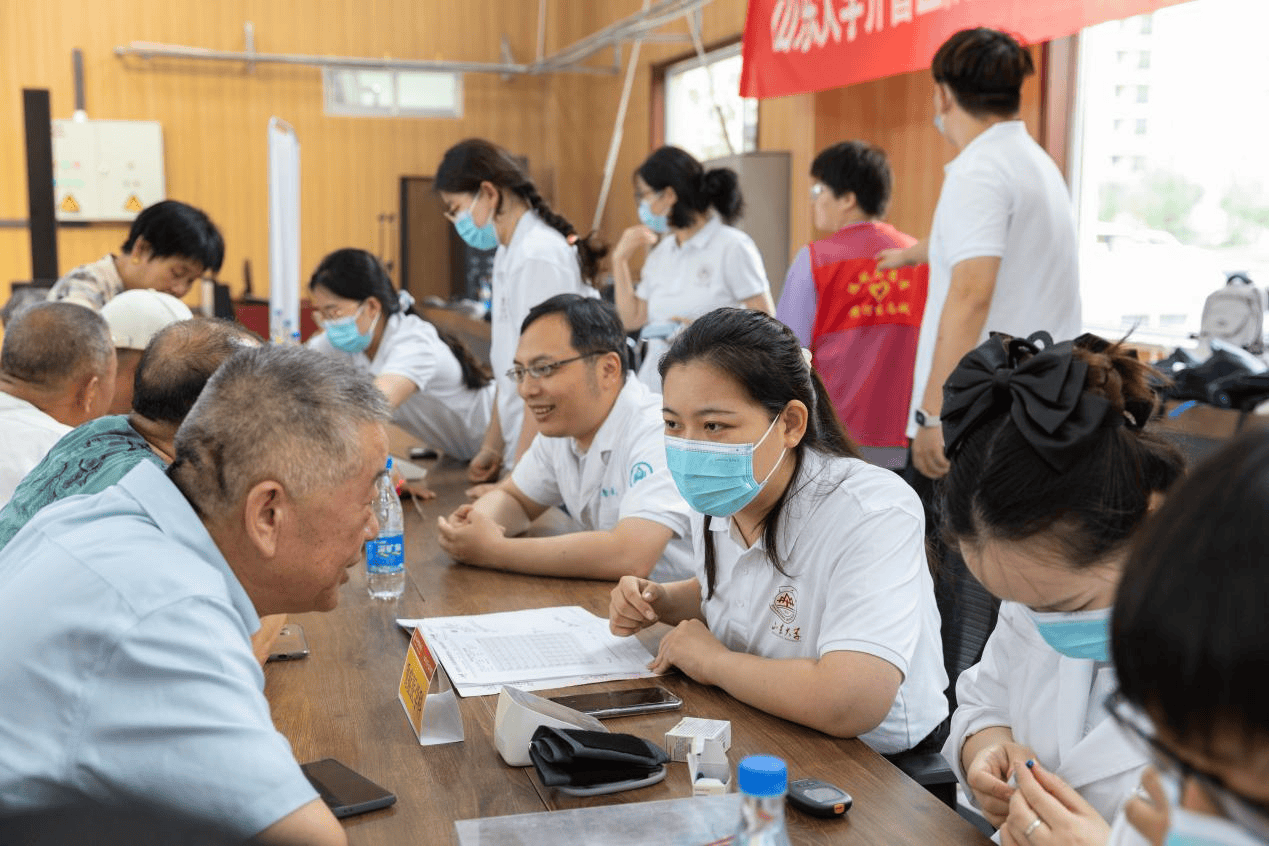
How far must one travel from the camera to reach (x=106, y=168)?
25.4ft

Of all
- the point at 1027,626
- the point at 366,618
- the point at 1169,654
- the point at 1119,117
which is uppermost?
the point at 1119,117

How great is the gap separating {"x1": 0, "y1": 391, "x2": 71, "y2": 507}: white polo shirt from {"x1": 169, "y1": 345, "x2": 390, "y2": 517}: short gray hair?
1299 mm

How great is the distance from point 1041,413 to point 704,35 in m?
5.66

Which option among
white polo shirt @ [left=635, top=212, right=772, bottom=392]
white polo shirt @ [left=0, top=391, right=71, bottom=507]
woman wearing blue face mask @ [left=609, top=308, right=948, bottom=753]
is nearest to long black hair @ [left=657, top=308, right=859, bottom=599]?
woman wearing blue face mask @ [left=609, top=308, right=948, bottom=753]

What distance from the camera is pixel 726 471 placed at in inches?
67.6

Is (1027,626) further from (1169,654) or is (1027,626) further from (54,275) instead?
(54,275)

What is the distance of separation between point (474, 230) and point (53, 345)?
1448 millimetres

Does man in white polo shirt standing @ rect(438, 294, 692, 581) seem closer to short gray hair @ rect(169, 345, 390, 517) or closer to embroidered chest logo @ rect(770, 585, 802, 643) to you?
embroidered chest logo @ rect(770, 585, 802, 643)

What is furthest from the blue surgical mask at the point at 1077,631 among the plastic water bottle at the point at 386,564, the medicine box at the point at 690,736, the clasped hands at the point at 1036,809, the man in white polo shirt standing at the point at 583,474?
the plastic water bottle at the point at 386,564

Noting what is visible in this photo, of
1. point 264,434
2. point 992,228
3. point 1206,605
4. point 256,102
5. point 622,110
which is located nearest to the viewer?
point 1206,605

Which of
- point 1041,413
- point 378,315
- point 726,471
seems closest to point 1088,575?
point 1041,413

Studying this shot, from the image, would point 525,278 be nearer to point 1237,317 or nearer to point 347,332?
point 347,332

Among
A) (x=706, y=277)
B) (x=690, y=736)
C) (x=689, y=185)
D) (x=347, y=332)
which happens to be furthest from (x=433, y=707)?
(x=689, y=185)

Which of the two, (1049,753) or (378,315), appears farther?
(378,315)
